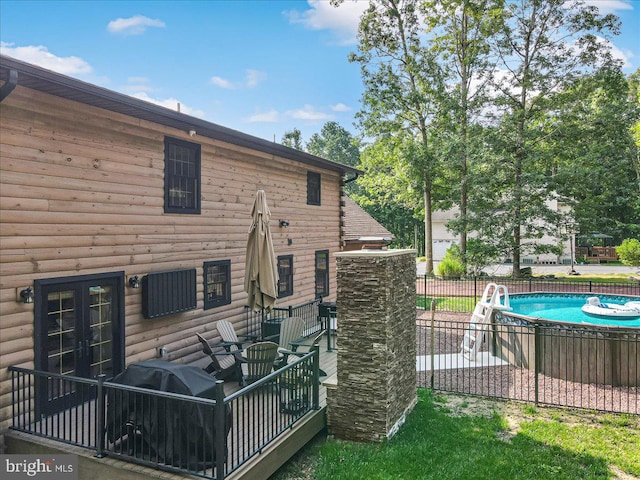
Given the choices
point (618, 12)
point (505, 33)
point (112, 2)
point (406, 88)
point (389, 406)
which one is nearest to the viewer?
point (389, 406)

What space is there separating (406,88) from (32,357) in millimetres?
26616

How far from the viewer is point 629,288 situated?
66.0 feet

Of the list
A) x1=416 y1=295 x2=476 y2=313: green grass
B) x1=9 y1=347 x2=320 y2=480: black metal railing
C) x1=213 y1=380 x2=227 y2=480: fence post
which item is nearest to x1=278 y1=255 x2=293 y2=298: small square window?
x1=9 y1=347 x2=320 y2=480: black metal railing

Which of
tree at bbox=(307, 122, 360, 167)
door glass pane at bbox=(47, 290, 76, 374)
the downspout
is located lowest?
door glass pane at bbox=(47, 290, 76, 374)

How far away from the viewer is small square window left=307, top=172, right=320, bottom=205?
1328 cm

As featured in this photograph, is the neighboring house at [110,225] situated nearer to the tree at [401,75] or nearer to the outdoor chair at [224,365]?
the outdoor chair at [224,365]

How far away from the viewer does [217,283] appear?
9.43 m

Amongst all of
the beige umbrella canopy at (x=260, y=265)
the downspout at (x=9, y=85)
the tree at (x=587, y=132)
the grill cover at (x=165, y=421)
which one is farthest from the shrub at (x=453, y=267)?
the downspout at (x=9, y=85)

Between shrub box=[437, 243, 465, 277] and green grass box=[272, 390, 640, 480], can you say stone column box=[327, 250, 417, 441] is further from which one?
shrub box=[437, 243, 465, 277]

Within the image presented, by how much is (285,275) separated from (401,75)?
20.7 meters

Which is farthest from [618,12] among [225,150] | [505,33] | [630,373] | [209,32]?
[225,150]

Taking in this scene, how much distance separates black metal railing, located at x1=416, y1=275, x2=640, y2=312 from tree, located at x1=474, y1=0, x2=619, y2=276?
3.54 m

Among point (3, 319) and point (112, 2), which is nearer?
point (3, 319)

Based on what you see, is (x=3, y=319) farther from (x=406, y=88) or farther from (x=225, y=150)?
(x=406, y=88)
